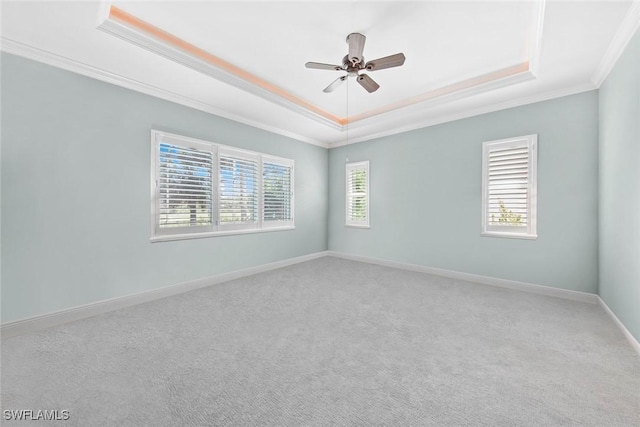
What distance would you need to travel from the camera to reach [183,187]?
3.70m

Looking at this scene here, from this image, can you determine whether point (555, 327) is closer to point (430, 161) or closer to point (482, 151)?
point (482, 151)

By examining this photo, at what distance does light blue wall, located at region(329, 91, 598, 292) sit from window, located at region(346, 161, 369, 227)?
0.53ft

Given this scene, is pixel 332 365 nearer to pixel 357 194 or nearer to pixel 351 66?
pixel 351 66

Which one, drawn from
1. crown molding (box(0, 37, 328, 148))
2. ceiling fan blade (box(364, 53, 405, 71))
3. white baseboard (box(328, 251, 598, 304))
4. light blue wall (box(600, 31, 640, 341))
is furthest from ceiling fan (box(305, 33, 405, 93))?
white baseboard (box(328, 251, 598, 304))

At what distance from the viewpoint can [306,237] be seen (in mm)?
5746

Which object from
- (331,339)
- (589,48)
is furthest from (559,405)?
(589,48)

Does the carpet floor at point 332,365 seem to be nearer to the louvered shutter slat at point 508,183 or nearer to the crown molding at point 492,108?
the louvered shutter slat at point 508,183

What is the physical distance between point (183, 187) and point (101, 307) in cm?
173

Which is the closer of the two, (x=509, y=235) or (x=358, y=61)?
(x=358, y=61)

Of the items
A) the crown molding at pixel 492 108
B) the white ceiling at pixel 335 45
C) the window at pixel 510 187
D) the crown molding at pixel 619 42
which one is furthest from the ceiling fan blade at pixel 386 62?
the window at pixel 510 187

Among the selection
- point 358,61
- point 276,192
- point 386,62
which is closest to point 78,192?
point 276,192

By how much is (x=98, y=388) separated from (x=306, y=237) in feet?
14.0

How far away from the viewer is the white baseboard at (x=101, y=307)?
2.45 metres

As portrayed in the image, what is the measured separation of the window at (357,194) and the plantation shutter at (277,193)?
1.38 m
